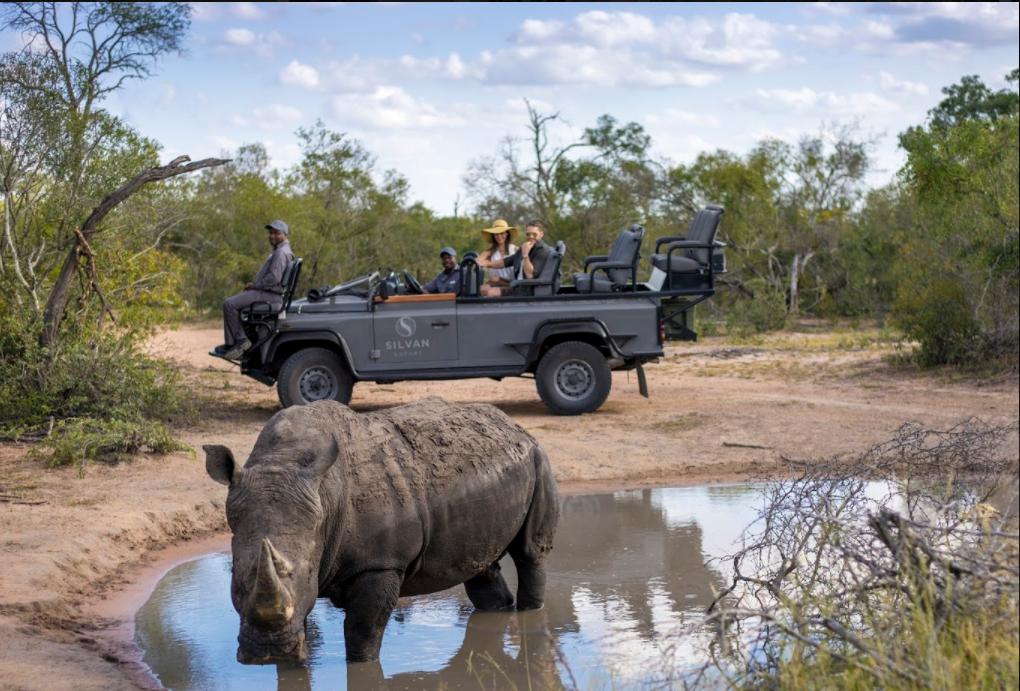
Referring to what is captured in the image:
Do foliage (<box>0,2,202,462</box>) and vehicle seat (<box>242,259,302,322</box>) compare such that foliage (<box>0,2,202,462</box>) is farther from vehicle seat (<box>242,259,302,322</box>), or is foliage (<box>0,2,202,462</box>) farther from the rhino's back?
the rhino's back

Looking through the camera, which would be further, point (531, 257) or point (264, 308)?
point (531, 257)

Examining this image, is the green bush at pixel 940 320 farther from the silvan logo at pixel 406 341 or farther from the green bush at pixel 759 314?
the silvan logo at pixel 406 341

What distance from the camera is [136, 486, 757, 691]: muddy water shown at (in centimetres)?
683

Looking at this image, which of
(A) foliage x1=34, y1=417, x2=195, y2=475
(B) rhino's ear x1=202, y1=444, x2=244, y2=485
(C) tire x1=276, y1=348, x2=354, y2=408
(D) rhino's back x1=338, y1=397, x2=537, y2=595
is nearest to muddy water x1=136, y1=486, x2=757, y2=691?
(D) rhino's back x1=338, y1=397, x2=537, y2=595

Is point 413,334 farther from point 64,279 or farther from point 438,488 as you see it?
point 438,488

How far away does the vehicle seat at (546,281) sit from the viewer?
14539 mm

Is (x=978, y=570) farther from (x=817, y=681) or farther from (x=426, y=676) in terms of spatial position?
(x=426, y=676)

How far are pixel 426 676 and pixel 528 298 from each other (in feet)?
26.6

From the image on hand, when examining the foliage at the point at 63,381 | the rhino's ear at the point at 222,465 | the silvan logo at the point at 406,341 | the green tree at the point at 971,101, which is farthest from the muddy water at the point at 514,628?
the green tree at the point at 971,101

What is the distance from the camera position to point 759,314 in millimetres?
25625

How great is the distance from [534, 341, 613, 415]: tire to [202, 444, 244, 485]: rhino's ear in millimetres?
8920

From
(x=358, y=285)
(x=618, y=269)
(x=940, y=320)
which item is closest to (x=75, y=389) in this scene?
(x=358, y=285)

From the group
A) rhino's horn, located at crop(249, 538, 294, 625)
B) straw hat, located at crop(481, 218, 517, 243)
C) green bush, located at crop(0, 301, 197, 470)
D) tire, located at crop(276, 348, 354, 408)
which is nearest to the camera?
rhino's horn, located at crop(249, 538, 294, 625)

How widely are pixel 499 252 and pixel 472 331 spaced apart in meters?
1.79
